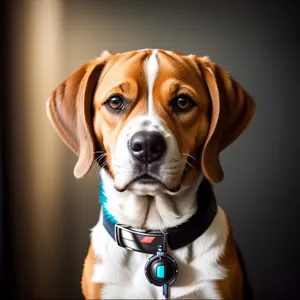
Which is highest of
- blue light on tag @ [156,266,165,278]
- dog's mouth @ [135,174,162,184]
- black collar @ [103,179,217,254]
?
dog's mouth @ [135,174,162,184]

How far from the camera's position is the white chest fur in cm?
131

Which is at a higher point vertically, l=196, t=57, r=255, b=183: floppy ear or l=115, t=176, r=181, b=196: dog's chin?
l=196, t=57, r=255, b=183: floppy ear

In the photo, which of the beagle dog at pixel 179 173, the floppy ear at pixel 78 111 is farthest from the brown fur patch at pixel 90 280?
the floppy ear at pixel 78 111

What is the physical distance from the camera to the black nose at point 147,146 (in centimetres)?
113

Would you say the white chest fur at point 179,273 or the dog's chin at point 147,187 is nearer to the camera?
the dog's chin at point 147,187

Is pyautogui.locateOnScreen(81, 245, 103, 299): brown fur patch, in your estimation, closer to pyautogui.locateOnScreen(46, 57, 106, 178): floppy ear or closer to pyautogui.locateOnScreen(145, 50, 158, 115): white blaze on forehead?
pyautogui.locateOnScreen(46, 57, 106, 178): floppy ear

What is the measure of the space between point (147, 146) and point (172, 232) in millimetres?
296

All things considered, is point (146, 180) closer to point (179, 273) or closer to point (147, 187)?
point (147, 187)

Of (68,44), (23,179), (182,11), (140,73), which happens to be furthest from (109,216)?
(182,11)

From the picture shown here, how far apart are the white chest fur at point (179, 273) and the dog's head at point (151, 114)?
0.60 ft

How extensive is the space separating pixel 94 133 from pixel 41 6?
16.0 inches

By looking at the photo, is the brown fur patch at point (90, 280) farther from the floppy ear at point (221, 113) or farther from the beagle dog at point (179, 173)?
the floppy ear at point (221, 113)

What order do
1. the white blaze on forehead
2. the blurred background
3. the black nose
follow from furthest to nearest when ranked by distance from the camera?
the blurred background < the white blaze on forehead < the black nose

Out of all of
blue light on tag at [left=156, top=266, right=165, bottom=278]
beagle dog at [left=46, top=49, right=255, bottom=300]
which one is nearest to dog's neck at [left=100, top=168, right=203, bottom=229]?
beagle dog at [left=46, top=49, right=255, bottom=300]
